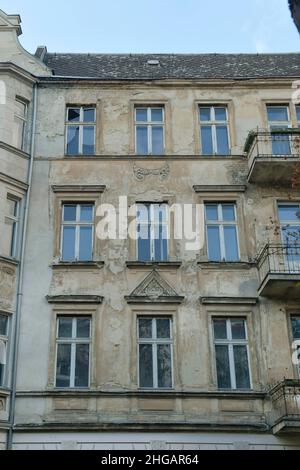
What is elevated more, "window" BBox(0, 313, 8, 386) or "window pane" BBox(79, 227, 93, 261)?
"window pane" BBox(79, 227, 93, 261)

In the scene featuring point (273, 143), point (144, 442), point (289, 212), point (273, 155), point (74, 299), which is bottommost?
point (144, 442)

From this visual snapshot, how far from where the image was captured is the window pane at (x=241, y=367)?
45.1 ft

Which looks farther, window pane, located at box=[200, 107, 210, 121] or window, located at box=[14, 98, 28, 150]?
window pane, located at box=[200, 107, 210, 121]

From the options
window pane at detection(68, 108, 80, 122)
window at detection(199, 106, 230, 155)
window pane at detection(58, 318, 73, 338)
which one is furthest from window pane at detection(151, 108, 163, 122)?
window pane at detection(58, 318, 73, 338)

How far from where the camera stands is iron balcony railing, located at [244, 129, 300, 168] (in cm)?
1536

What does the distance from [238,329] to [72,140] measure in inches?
259

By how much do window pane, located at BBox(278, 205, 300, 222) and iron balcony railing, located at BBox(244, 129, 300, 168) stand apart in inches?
51.4

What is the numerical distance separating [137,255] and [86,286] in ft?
4.76

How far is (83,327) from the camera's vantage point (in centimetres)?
1427

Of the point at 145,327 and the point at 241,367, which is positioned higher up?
the point at 145,327

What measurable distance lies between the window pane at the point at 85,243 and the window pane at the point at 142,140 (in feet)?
8.58

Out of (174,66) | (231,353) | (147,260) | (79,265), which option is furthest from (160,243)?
(174,66)

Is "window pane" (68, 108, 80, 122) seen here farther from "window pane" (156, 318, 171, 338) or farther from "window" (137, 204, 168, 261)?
"window pane" (156, 318, 171, 338)

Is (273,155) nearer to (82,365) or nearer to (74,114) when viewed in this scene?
(74,114)
